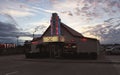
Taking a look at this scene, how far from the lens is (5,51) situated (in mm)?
64250

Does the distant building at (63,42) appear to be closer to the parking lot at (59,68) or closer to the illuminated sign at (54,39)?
the illuminated sign at (54,39)

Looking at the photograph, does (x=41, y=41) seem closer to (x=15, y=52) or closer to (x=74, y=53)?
(x=74, y=53)

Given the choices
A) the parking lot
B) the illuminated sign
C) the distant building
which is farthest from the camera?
the distant building

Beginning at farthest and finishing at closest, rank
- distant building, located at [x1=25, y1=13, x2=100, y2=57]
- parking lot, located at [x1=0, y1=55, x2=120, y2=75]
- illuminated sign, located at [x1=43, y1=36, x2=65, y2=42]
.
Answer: distant building, located at [x1=25, y1=13, x2=100, y2=57] < illuminated sign, located at [x1=43, y1=36, x2=65, y2=42] < parking lot, located at [x1=0, y1=55, x2=120, y2=75]

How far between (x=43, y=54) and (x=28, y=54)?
326 centimetres

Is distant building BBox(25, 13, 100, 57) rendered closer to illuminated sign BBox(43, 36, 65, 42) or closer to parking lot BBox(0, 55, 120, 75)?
illuminated sign BBox(43, 36, 65, 42)

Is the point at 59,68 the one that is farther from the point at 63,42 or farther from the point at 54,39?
the point at 63,42

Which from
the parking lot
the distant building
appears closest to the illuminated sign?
the distant building

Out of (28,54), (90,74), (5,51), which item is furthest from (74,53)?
(5,51)

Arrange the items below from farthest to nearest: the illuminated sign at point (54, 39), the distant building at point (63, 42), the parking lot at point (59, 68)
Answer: the distant building at point (63, 42), the illuminated sign at point (54, 39), the parking lot at point (59, 68)

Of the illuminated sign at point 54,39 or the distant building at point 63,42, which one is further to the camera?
the distant building at point 63,42

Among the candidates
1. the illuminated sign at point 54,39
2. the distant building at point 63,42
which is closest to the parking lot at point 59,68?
the illuminated sign at point 54,39

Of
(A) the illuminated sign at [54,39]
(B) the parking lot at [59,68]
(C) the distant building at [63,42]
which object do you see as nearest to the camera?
(B) the parking lot at [59,68]

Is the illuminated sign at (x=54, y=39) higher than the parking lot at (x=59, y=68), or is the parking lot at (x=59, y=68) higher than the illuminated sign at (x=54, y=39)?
the illuminated sign at (x=54, y=39)
